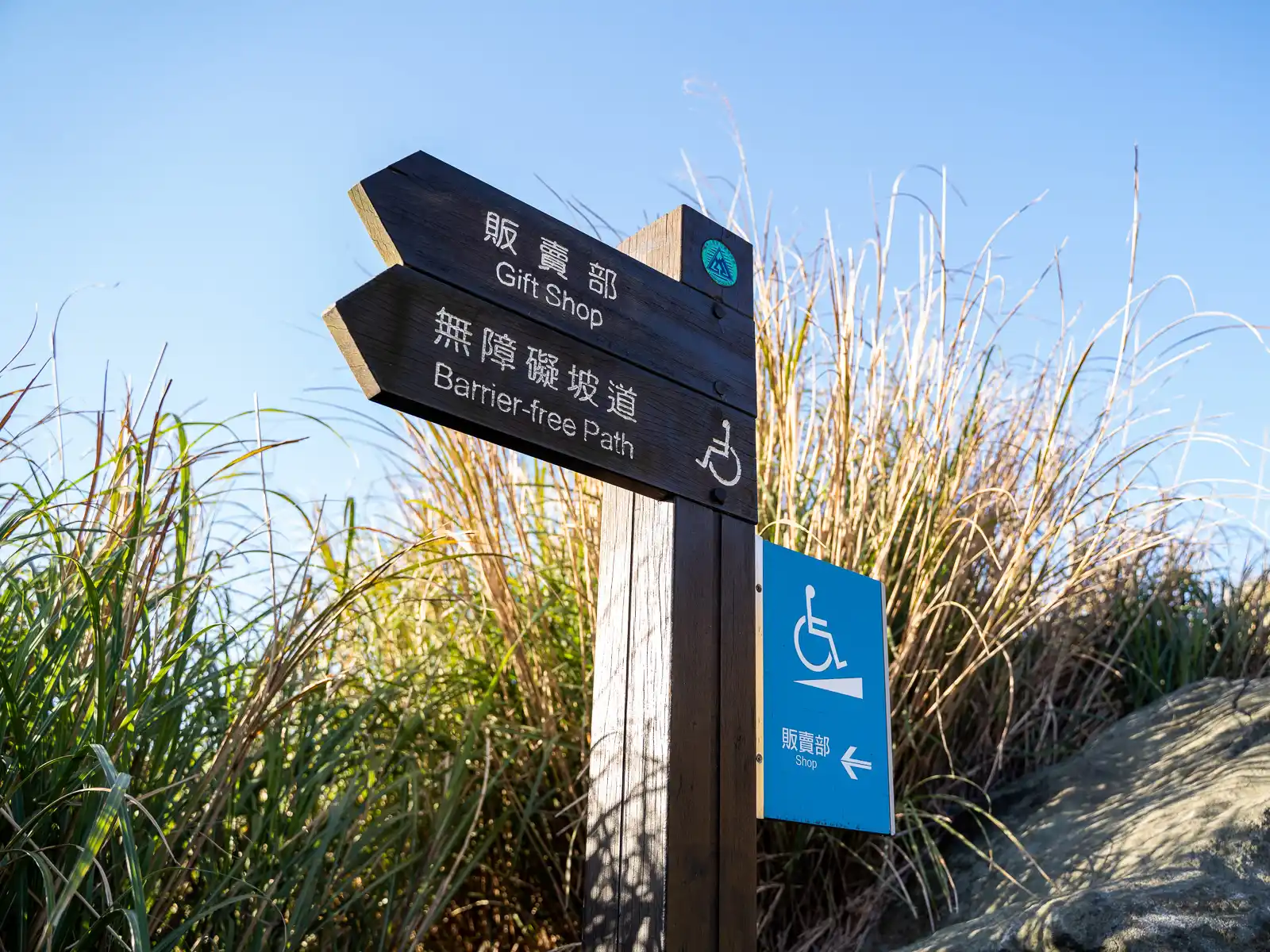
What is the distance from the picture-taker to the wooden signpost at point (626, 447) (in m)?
1.87

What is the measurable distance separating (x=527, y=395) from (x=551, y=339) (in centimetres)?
15

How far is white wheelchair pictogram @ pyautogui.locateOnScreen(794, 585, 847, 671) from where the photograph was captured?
2.34 metres

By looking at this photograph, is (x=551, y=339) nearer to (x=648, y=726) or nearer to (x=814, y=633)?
(x=648, y=726)

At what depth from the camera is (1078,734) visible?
11.6 feet

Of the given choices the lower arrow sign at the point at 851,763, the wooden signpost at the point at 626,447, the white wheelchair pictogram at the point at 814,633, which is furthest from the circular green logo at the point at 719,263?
the lower arrow sign at the point at 851,763

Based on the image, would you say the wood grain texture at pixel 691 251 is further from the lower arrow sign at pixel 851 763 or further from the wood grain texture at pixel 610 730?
the lower arrow sign at pixel 851 763

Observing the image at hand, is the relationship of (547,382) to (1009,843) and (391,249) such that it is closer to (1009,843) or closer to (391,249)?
(391,249)

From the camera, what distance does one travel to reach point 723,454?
7.75 ft

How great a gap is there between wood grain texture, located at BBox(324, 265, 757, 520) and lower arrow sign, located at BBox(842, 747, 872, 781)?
54 cm

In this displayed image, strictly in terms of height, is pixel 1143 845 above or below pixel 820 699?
below

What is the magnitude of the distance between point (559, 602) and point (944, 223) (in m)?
1.67

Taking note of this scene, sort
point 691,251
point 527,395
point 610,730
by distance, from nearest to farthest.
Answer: point 527,395 < point 610,730 < point 691,251

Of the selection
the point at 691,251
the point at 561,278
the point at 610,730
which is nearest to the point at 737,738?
the point at 610,730

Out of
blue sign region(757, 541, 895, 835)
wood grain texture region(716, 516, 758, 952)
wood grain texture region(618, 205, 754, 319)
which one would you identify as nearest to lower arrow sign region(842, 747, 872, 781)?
blue sign region(757, 541, 895, 835)
